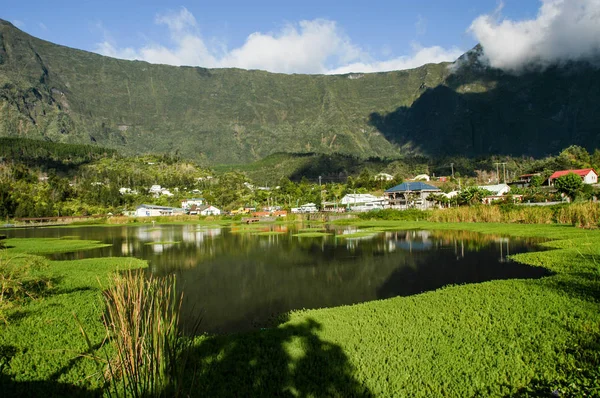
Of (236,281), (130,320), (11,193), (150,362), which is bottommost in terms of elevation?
(236,281)

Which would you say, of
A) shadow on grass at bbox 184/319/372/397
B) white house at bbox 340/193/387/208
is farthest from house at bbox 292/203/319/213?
shadow on grass at bbox 184/319/372/397

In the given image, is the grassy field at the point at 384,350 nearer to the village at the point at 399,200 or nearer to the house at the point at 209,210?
the village at the point at 399,200

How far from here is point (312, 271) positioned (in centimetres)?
2056

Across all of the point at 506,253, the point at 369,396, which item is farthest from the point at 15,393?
the point at 506,253

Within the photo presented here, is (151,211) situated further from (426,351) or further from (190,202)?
(426,351)

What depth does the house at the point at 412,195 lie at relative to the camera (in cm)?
9092

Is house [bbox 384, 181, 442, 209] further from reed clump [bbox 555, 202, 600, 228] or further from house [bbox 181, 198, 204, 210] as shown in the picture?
house [bbox 181, 198, 204, 210]

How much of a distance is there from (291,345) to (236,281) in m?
11.0

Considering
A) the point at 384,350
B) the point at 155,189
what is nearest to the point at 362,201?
the point at 155,189

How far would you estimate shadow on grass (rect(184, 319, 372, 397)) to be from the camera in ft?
21.1

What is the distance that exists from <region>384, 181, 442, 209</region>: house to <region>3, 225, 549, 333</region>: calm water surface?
59059 mm

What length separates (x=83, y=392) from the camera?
6445mm

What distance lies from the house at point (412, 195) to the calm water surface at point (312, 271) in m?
59.1

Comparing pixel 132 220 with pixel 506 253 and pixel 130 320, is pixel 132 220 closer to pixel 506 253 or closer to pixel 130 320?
pixel 506 253
